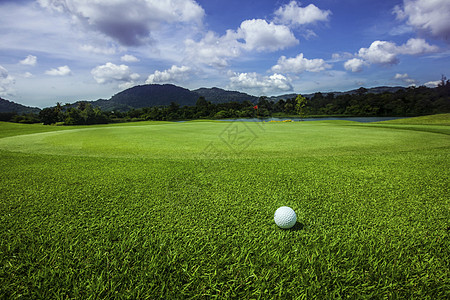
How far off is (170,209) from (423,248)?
307 cm

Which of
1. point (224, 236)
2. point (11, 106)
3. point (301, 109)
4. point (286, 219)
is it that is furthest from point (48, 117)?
point (11, 106)

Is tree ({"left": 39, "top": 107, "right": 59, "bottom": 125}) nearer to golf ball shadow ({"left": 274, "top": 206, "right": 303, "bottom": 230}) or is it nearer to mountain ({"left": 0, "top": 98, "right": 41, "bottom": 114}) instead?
mountain ({"left": 0, "top": 98, "right": 41, "bottom": 114})

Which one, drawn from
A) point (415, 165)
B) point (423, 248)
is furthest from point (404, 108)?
point (423, 248)

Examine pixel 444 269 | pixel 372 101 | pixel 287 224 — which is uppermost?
pixel 372 101

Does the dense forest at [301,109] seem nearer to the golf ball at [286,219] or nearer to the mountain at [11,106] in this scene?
the golf ball at [286,219]

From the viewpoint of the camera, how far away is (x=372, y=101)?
7331 centimetres

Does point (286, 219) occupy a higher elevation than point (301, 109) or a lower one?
lower

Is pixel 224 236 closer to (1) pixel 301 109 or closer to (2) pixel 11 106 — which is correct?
(1) pixel 301 109

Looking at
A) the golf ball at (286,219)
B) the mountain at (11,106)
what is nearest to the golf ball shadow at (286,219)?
the golf ball at (286,219)

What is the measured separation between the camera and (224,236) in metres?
2.35

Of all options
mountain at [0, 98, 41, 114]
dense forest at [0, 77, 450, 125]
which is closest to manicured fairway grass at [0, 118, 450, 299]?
dense forest at [0, 77, 450, 125]

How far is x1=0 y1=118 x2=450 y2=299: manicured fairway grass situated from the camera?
1737 millimetres

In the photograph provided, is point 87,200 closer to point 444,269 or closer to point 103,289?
point 103,289

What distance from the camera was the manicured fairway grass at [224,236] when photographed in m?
1.74
